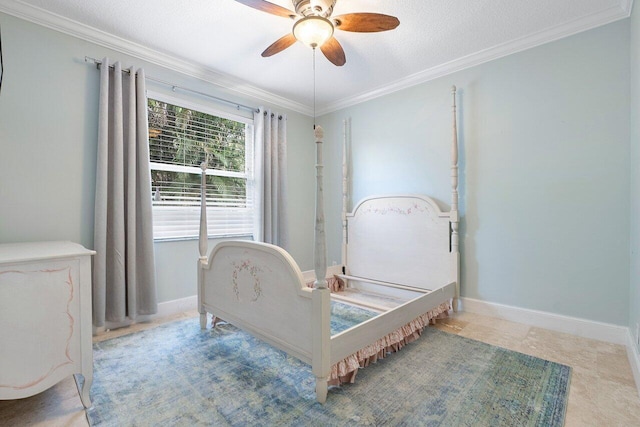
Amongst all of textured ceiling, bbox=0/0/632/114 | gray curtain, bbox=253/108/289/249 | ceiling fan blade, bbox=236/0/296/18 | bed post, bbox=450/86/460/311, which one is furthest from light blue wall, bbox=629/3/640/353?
gray curtain, bbox=253/108/289/249

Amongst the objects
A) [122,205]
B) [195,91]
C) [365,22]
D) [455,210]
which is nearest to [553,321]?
[455,210]

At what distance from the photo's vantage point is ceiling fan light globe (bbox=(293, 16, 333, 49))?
5.84 feet

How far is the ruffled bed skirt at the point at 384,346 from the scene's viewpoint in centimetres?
160

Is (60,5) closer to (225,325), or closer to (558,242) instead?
(225,325)

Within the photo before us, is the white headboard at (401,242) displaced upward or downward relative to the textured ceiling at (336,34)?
downward

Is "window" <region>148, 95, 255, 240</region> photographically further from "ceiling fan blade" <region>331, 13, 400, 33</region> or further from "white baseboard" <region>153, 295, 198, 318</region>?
"ceiling fan blade" <region>331, 13, 400, 33</region>

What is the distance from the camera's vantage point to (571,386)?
1.64 meters

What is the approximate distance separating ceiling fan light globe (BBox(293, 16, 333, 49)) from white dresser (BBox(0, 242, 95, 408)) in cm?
174

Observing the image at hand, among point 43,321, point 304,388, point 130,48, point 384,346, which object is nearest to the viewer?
point 43,321

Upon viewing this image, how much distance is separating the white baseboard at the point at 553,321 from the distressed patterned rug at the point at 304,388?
0.67 metres

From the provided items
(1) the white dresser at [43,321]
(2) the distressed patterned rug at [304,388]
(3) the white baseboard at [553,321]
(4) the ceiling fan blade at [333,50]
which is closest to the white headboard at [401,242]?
(3) the white baseboard at [553,321]

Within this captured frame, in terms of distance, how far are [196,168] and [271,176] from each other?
834 mm

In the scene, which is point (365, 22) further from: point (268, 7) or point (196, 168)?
point (196, 168)

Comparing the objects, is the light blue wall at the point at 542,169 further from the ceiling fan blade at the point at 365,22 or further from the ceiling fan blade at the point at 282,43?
the ceiling fan blade at the point at 282,43
